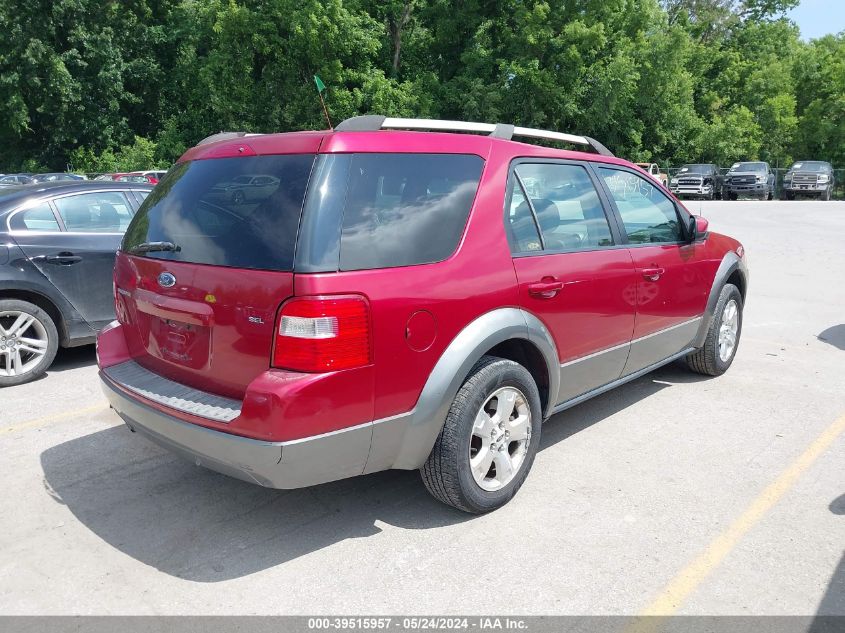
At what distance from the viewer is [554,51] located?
3372 cm

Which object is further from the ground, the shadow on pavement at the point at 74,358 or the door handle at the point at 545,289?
the door handle at the point at 545,289

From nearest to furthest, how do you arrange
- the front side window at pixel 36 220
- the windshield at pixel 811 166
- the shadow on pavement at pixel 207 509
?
the shadow on pavement at pixel 207 509 < the front side window at pixel 36 220 < the windshield at pixel 811 166

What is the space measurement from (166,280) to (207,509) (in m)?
1.21

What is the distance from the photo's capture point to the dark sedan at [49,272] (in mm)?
5488

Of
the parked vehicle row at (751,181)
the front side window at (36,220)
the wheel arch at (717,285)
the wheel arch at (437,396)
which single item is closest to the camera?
the wheel arch at (437,396)

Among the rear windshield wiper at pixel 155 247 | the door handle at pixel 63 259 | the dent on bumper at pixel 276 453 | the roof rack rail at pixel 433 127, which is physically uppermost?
the roof rack rail at pixel 433 127

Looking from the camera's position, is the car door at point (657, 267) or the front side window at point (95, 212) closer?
the car door at point (657, 267)

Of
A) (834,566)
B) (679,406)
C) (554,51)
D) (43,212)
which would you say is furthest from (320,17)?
(834,566)

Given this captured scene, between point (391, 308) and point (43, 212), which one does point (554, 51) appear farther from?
point (391, 308)

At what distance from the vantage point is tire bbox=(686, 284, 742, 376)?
17.6 ft

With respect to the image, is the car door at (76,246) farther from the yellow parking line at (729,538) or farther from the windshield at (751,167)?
the windshield at (751,167)

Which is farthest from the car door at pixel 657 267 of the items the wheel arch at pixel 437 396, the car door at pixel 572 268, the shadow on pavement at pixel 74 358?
the shadow on pavement at pixel 74 358

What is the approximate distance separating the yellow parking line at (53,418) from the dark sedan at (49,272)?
99cm

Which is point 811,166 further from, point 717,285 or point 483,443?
point 483,443
